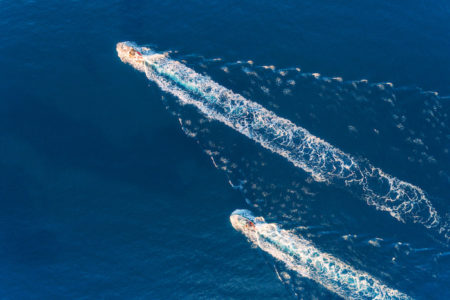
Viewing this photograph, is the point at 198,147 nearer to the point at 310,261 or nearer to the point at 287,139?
the point at 287,139

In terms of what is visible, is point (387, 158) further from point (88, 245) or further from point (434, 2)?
point (88, 245)

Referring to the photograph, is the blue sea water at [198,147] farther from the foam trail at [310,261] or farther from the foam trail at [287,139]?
the foam trail at [287,139]

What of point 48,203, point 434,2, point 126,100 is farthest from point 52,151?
point 434,2

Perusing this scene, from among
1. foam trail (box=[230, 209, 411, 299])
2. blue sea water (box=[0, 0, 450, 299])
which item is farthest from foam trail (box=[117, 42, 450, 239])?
foam trail (box=[230, 209, 411, 299])

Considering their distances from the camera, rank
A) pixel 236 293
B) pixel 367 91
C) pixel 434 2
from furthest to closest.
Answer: pixel 434 2 < pixel 367 91 < pixel 236 293

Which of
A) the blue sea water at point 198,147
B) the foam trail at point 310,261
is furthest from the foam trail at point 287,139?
the foam trail at point 310,261
